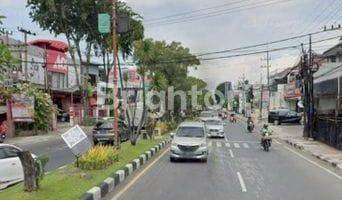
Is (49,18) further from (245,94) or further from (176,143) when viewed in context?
(245,94)

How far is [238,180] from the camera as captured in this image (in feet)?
63.1

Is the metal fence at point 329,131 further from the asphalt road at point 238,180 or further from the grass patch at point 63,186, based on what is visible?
the grass patch at point 63,186

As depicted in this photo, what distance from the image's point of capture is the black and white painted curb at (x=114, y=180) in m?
14.1

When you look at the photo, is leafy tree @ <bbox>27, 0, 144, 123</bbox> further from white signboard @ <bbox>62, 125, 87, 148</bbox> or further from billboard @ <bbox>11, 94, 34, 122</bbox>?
white signboard @ <bbox>62, 125, 87, 148</bbox>

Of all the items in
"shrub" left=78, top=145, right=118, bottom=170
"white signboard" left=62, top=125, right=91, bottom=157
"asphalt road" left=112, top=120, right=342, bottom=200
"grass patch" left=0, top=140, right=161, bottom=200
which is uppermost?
"white signboard" left=62, top=125, right=91, bottom=157

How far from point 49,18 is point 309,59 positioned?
80.9ft

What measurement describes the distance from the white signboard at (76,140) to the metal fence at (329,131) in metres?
18.2

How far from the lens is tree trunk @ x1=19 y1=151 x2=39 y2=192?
1316cm

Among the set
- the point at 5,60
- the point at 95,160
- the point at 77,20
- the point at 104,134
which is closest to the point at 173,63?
the point at 77,20

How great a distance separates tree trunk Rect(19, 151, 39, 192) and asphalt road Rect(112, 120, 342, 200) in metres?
2.19

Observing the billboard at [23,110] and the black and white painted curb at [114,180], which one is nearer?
the black and white painted curb at [114,180]

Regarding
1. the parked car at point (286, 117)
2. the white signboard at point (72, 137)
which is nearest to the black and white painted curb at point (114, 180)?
the white signboard at point (72, 137)

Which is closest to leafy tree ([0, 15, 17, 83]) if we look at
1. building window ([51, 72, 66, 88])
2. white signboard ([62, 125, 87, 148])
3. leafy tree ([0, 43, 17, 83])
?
leafy tree ([0, 43, 17, 83])

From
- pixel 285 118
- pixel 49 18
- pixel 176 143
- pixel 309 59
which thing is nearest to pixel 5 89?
pixel 176 143
